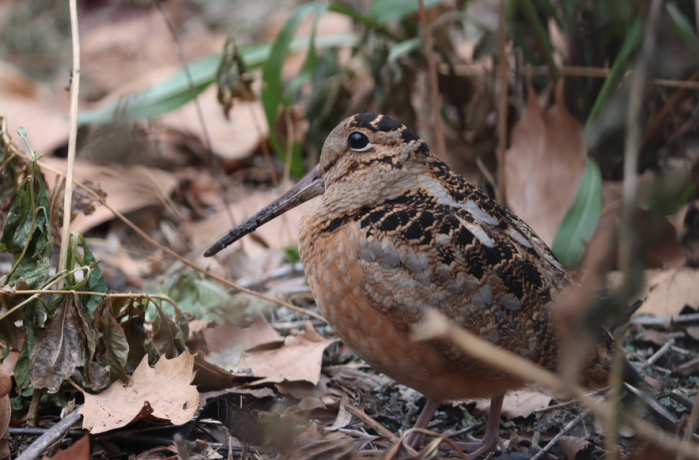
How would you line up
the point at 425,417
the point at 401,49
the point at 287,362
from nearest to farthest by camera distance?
the point at 425,417, the point at 287,362, the point at 401,49

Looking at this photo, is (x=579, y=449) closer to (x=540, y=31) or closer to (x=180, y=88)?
(x=540, y=31)

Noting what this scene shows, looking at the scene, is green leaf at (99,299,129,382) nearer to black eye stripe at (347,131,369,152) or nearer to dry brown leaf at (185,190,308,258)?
black eye stripe at (347,131,369,152)

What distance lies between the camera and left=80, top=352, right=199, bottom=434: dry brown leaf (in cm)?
232

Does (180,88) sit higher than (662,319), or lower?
higher

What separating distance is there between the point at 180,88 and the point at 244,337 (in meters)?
2.45

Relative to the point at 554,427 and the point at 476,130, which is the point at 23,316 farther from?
the point at 476,130

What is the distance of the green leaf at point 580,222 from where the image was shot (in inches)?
134

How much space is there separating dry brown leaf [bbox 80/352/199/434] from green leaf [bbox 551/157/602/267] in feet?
6.49

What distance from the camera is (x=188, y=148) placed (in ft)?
18.7

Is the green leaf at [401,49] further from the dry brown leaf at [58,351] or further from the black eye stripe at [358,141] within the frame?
the dry brown leaf at [58,351]

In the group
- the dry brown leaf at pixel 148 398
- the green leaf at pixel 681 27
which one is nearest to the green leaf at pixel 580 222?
the green leaf at pixel 681 27

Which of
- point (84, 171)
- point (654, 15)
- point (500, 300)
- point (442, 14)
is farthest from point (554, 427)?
point (84, 171)

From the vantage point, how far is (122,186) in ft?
14.0

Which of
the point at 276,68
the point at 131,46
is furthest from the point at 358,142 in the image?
the point at 131,46
